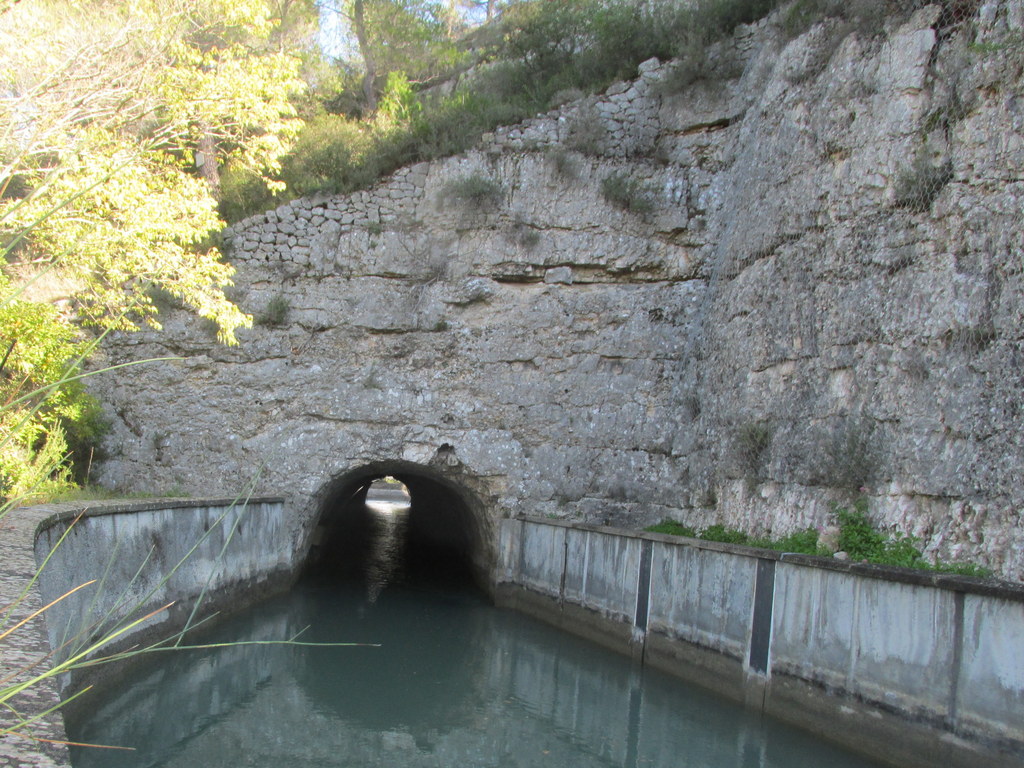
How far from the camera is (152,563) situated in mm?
7941

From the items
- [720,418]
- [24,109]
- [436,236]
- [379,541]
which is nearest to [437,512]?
[379,541]

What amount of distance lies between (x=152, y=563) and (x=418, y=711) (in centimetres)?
304

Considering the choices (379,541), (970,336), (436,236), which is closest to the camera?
(970,336)

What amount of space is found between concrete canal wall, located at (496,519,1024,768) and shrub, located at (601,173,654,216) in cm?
561

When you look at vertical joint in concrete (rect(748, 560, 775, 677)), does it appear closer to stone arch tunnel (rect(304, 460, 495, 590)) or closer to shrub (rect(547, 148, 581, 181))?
stone arch tunnel (rect(304, 460, 495, 590))

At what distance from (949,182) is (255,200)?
10791mm

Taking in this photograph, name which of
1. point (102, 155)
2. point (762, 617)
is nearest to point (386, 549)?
point (102, 155)

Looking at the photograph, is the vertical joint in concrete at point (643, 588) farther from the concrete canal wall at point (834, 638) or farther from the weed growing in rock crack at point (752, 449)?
the weed growing in rock crack at point (752, 449)

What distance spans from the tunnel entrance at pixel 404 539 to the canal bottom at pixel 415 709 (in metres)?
3.32

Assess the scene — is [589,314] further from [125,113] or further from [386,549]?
[386,549]

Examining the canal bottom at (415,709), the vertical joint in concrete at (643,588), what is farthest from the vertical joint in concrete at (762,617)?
the vertical joint in concrete at (643,588)

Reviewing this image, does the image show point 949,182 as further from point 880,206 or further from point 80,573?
point 80,573

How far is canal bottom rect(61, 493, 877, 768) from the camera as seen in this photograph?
20.6 feet

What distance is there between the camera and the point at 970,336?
723cm
